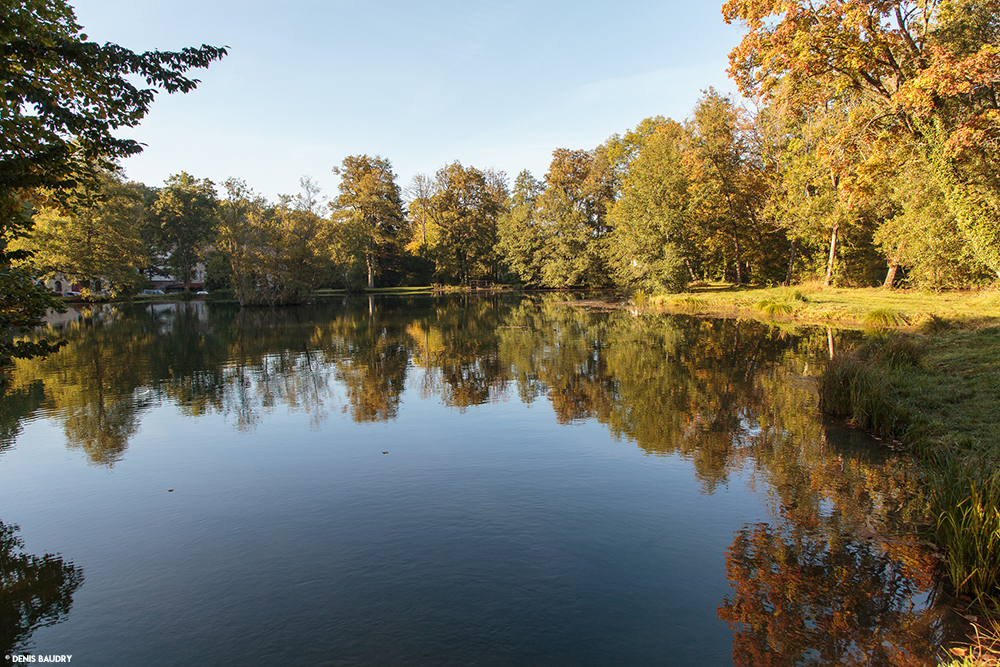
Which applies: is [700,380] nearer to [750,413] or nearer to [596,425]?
[750,413]

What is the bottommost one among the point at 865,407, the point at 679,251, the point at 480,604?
the point at 480,604

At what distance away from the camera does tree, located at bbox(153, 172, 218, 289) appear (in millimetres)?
67688

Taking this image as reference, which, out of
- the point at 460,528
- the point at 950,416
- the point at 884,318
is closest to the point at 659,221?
the point at 884,318

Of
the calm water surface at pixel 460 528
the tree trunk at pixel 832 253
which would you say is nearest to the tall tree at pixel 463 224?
the tree trunk at pixel 832 253

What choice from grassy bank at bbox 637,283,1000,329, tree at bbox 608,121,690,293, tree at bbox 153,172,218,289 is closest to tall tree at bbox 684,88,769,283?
tree at bbox 608,121,690,293

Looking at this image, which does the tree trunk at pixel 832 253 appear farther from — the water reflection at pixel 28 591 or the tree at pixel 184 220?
the tree at pixel 184 220

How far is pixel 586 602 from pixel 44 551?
240 inches

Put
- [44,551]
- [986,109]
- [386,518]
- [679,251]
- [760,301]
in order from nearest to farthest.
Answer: [44,551], [386,518], [986,109], [760,301], [679,251]

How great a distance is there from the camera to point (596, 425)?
10.9 metres

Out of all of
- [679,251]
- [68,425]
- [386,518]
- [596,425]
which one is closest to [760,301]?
[679,251]

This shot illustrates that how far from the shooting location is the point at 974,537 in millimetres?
4844

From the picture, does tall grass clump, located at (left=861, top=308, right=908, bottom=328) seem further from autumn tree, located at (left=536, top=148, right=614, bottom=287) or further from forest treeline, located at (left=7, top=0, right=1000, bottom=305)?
autumn tree, located at (left=536, top=148, right=614, bottom=287)

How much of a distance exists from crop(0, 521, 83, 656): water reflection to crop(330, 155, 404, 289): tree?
59.7 meters

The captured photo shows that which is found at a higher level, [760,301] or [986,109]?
[986,109]
